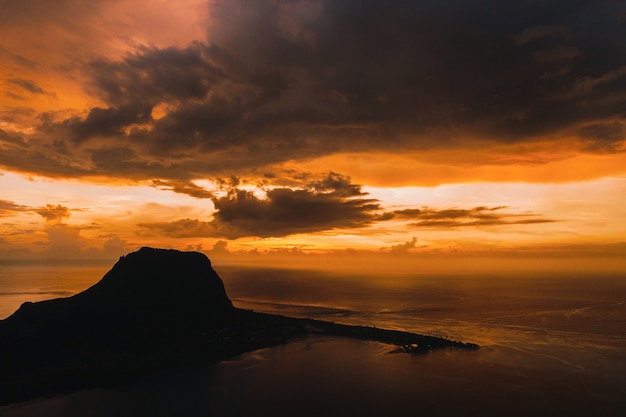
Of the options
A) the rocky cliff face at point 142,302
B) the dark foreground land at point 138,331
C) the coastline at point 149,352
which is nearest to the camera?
the coastline at point 149,352

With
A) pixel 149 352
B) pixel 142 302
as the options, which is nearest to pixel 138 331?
pixel 149 352

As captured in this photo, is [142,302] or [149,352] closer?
[149,352]

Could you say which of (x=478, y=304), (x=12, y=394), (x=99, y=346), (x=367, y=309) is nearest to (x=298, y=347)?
(x=99, y=346)

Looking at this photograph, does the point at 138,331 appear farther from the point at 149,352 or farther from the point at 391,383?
the point at 391,383

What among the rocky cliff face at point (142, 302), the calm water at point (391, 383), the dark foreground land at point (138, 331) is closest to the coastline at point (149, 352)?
the dark foreground land at point (138, 331)

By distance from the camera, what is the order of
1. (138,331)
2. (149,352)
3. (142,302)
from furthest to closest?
1. (142,302)
2. (138,331)
3. (149,352)

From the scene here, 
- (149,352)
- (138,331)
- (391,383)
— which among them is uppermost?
(138,331)

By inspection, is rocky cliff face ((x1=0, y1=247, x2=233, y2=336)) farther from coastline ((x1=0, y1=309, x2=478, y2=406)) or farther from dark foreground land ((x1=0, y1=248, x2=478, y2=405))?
coastline ((x1=0, y1=309, x2=478, y2=406))

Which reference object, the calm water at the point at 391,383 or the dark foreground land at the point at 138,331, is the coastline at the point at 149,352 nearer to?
the dark foreground land at the point at 138,331
